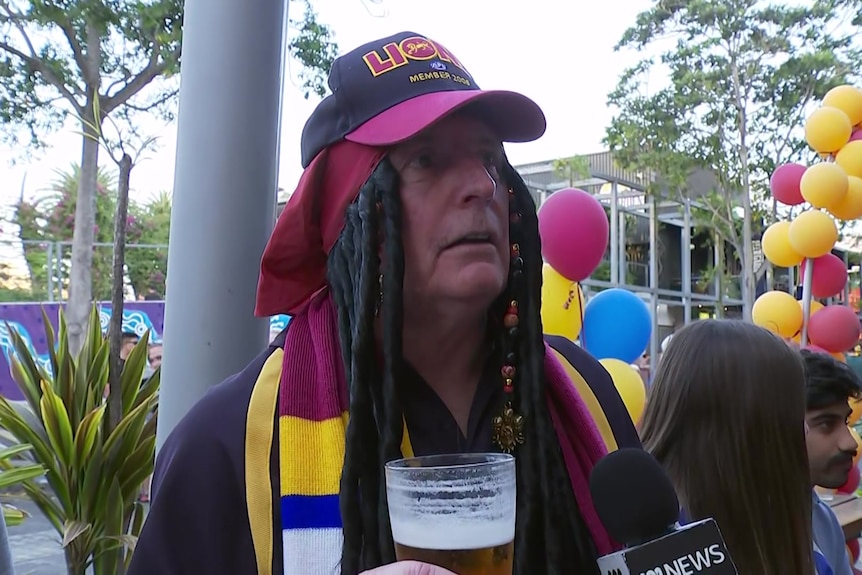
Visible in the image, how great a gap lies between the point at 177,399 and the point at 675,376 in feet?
4.54

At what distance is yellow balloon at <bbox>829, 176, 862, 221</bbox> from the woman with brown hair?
3627mm

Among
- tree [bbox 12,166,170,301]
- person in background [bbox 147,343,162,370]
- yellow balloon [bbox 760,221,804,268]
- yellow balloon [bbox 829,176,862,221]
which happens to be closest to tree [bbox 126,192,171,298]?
tree [bbox 12,166,170,301]

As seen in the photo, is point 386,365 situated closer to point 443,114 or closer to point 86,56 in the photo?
point 443,114

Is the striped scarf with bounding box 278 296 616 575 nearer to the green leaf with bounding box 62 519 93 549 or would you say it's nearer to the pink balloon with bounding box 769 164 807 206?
the green leaf with bounding box 62 519 93 549

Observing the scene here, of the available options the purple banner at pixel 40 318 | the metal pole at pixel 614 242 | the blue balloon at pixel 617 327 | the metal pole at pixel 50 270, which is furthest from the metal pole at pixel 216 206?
the metal pole at pixel 614 242

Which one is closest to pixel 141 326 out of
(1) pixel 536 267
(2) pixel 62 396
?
(2) pixel 62 396

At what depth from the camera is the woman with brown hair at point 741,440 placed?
6.52 ft

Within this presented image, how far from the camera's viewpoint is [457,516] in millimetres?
934

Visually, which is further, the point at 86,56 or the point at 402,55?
the point at 86,56

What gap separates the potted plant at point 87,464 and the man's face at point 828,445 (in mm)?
2570

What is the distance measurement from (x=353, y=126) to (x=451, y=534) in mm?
787

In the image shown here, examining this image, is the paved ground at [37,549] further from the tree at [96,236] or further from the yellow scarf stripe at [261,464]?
the yellow scarf stripe at [261,464]

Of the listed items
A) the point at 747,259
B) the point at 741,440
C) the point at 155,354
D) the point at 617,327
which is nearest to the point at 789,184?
the point at 617,327

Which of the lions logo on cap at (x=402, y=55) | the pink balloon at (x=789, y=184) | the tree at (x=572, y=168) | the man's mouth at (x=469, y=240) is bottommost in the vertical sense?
the man's mouth at (x=469, y=240)
